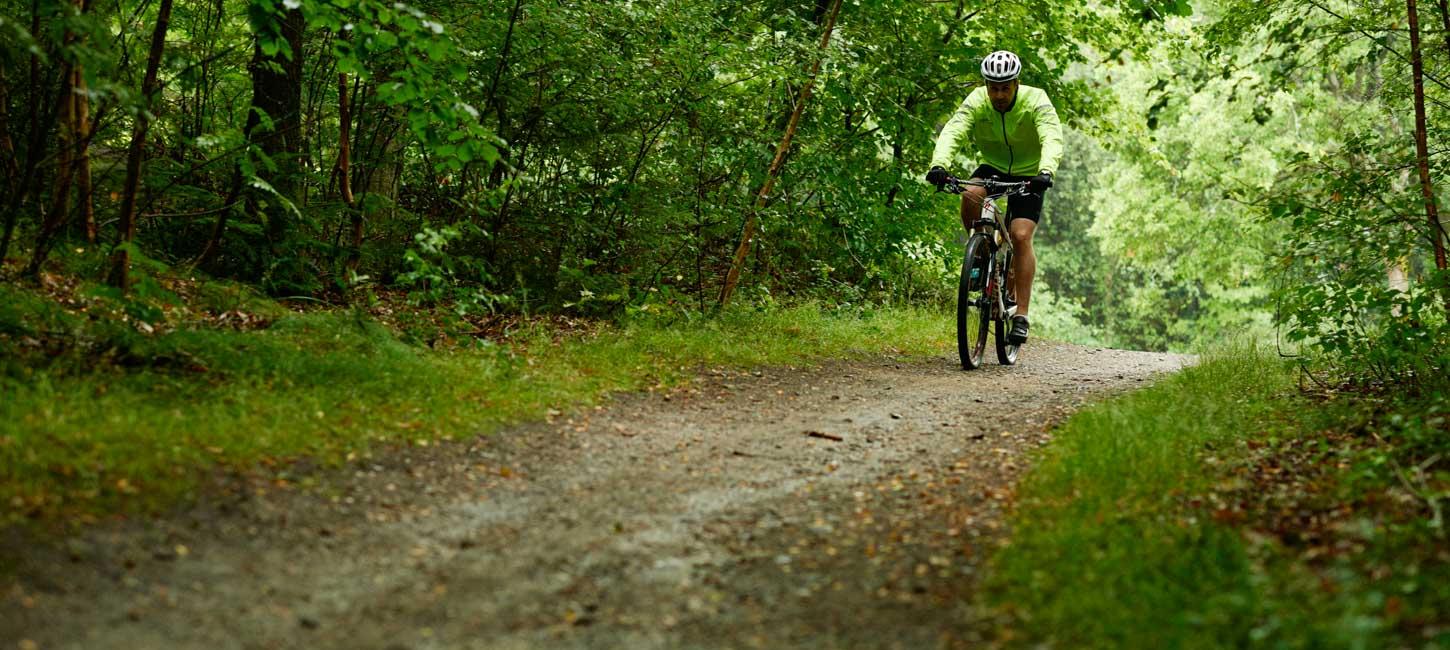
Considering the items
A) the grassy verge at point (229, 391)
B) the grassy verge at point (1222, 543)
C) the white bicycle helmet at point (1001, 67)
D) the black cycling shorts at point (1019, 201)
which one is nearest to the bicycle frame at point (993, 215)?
the black cycling shorts at point (1019, 201)

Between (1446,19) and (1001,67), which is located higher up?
(1446,19)

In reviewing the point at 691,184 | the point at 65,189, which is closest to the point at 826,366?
the point at 691,184

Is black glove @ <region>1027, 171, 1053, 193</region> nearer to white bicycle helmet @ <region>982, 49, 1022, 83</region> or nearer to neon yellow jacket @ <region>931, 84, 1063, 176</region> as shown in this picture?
neon yellow jacket @ <region>931, 84, 1063, 176</region>

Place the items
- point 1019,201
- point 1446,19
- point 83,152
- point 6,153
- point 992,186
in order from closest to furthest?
point 83,152 < point 1446,19 < point 6,153 < point 992,186 < point 1019,201

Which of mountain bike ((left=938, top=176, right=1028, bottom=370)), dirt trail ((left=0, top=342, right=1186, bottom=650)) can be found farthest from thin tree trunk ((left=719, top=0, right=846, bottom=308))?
dirt trail ((left=0, top=342, right=1186, bottom=650))

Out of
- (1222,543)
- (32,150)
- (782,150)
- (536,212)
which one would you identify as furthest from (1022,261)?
(32,150)

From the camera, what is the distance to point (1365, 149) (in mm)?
6574

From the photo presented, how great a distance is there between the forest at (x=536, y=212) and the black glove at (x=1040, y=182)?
4.40ft

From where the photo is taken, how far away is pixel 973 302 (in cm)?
Answer: 855

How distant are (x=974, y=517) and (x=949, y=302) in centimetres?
1050

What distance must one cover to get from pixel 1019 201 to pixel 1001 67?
130cm

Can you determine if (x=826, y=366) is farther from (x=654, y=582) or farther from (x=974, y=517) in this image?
(x=654, y=582)

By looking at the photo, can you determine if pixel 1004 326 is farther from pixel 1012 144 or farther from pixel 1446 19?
pixel 1446 19

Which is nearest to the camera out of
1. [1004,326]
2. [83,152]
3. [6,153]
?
[83,152]
